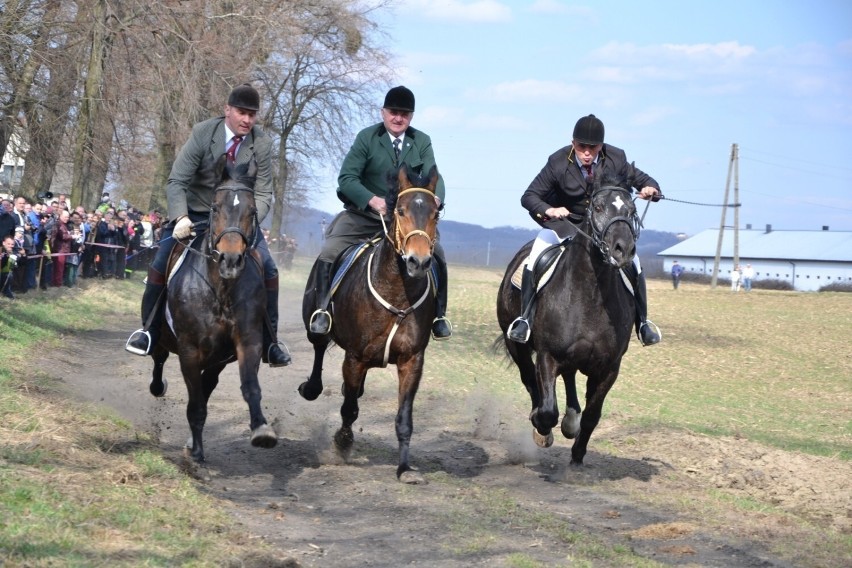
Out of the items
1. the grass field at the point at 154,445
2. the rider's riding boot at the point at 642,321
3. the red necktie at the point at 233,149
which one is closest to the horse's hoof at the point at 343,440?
the grass field at the point at 154,445

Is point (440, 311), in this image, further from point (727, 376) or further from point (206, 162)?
point (727, 376)

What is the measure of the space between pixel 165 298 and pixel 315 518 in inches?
117

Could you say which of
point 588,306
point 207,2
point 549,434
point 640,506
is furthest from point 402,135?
point 207,2

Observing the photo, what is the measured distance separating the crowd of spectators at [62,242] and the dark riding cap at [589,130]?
9.06 meters

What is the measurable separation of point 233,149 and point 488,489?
3.66 m

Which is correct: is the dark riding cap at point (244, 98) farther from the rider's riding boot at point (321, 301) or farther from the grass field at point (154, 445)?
the grass field at point (154, 445)

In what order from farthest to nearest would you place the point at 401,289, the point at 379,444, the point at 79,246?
the point at 79,246, the point at 379,444, the point at 401,289

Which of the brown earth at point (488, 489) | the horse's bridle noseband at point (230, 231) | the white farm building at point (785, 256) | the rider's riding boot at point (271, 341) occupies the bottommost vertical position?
the brown earth at point (488, 489)

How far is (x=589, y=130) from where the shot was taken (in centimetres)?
1066

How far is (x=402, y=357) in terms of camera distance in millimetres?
10016

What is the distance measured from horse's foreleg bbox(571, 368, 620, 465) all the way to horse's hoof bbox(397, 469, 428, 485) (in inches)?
68.2

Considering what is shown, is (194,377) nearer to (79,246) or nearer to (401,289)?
(401,289)

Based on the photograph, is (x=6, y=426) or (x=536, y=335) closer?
Result: (x=6, y=426)

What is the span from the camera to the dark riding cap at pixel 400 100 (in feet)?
35.2
